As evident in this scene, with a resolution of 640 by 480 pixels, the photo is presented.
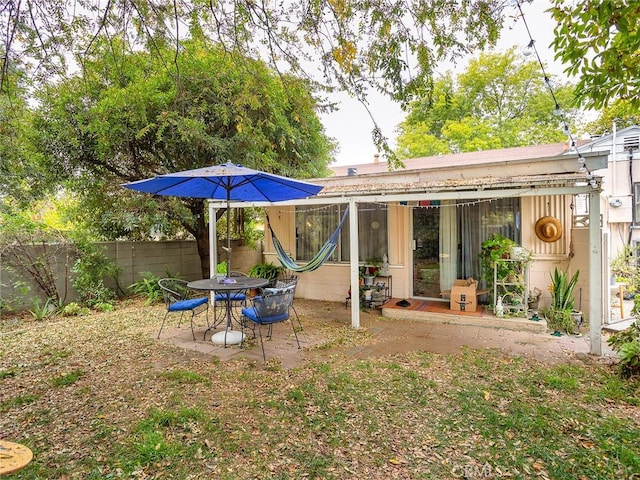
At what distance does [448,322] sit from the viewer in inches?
222

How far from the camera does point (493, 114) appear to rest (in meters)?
19.3

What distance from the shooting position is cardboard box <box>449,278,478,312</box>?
19.1 ft

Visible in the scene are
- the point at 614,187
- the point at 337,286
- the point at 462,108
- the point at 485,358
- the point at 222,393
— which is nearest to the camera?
the point at 222,393

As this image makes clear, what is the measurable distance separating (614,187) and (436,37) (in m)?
8.58

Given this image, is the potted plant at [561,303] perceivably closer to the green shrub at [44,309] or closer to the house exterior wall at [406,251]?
the house exterior wall at [406,251]

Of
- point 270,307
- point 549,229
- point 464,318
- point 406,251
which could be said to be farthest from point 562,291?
point 270,307

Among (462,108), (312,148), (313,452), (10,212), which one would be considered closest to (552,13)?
(313,452)

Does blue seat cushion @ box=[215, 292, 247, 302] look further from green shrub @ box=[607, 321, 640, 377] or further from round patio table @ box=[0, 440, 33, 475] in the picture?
green shrub @ box=[607, 321, 640, 377]

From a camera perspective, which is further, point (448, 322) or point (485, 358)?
point (448, 322)

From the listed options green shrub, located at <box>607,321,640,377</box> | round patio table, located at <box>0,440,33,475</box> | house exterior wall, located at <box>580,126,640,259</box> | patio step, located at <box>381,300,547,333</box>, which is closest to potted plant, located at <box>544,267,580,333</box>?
patio step, located at <box>381,300,547,333</box>

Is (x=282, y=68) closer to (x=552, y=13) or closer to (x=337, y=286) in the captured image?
(x=552, y=13)

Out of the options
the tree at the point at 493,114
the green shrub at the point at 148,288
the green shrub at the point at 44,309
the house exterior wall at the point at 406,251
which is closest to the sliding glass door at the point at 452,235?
the house exterior wall at the point at 406,251

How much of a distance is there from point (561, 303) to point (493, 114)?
54.9 ft

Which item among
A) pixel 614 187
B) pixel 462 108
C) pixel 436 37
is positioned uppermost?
pixel 462 108
